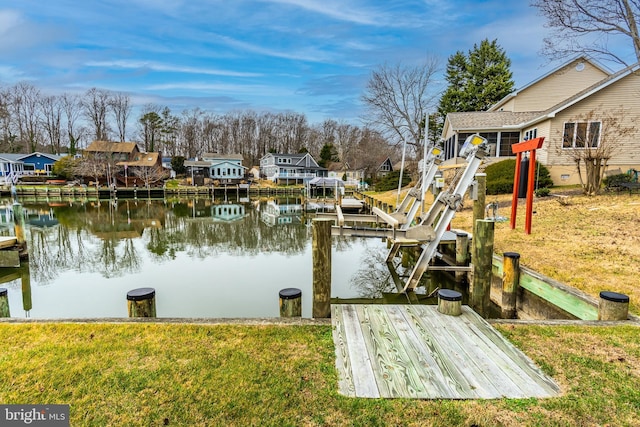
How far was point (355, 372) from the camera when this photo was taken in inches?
133

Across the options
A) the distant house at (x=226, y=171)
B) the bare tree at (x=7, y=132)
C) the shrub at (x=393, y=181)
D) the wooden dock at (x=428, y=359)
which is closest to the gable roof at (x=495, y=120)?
the shrub at (x=393, y=181)

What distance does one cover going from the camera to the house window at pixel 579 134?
1672 cm

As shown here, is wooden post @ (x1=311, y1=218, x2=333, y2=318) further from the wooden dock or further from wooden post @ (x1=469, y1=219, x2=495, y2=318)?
wooden post @ (x1=469, y1=219, x2=495, y2=318)

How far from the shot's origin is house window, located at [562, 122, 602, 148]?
658 inches

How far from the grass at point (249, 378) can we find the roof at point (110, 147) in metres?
52.1

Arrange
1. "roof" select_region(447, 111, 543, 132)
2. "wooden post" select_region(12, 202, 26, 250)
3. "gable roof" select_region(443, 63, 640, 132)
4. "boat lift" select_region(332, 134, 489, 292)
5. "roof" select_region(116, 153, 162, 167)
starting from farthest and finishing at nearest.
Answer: "roof" select_region(116, 153, 162, 167) → "roof" select_region(447, 111, 543, 132) → "gable roof" select_region(443, 63, 640, 132) → "wooden post" select_region(12, 202, 26, 250) → "boat lift" select_region(332, 134, 489, 292)

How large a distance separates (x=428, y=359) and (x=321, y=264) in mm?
1731

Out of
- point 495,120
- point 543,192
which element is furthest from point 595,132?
point 495,120

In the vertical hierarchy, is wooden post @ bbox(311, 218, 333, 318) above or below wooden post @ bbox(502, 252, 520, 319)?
above

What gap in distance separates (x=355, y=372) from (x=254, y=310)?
4.24 meters

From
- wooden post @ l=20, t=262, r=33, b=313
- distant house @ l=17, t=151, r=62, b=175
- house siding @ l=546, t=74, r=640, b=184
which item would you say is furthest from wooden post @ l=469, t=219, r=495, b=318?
distant house @ l=17, t=151, r=62, b=175

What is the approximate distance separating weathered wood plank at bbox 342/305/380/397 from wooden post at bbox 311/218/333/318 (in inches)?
13.9

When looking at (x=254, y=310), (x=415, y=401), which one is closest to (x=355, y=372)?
(x=415, y=401)

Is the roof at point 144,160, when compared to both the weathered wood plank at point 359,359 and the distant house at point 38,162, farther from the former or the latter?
the weathered wood plank at point 359,359
